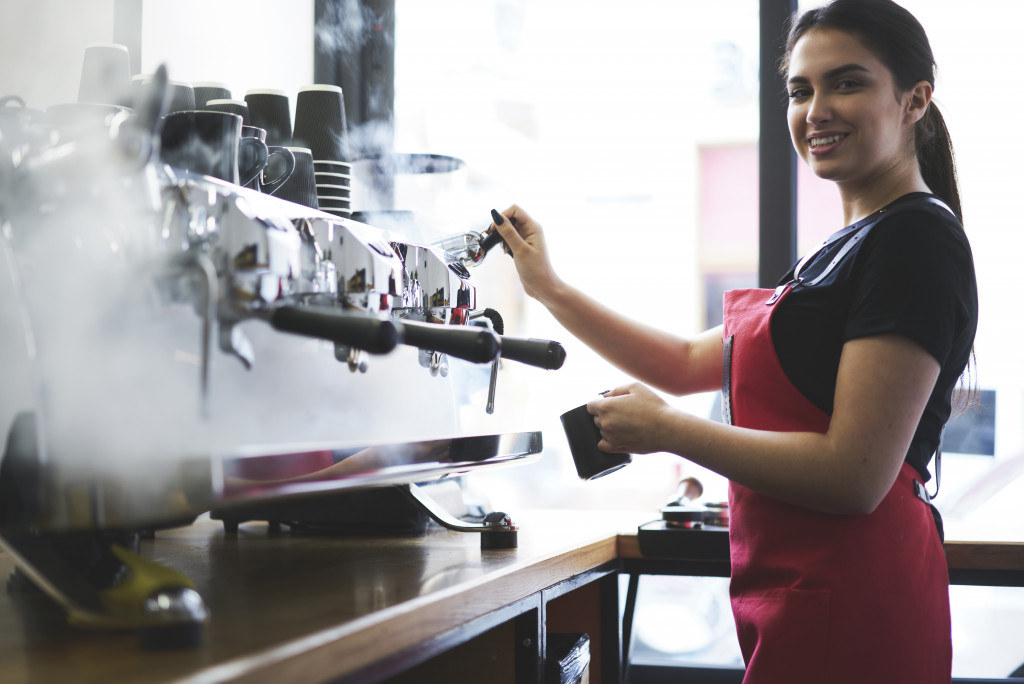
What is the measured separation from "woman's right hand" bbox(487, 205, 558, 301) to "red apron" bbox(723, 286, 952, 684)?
0.40m

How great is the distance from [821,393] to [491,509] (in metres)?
0.49

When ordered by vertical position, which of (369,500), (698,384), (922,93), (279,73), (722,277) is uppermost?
(279,73)

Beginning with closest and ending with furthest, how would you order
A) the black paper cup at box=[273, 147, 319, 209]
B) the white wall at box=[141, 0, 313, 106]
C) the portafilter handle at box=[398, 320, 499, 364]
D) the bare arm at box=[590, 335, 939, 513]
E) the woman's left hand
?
the portafilter handle at box=[398, 320, 499, 364]
the bare arm at box=[590, 335, 939, 513]
the woman's left hand
the black paper cup at box=[273, 147, 319, 209]
the white wall at box=[141, 0, 313, 106]

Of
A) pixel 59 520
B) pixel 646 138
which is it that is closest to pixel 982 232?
pixel 646 138

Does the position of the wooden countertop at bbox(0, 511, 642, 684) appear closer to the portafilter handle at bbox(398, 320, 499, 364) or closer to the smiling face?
the portafilter handle at bbox(398, 320, 499, 364)

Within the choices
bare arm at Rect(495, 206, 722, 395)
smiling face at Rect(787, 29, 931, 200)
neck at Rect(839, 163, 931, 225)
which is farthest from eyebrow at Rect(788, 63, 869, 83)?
bare arm at Rect(495, 206, 722, 395)

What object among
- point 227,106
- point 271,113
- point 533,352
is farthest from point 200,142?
point 271,113

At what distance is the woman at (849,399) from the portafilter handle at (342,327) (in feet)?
1.46

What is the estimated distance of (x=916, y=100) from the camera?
1086mm

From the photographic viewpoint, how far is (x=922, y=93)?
1083 mm

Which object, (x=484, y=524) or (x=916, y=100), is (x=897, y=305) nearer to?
(x=916, y=100)

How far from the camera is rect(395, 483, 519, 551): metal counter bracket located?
1027 mm

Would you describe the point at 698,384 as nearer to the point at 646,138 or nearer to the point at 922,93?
the point at 922,93

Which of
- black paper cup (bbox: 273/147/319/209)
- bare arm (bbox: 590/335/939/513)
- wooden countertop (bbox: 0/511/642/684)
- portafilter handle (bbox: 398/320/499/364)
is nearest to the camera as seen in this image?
wooden countertop (bbox: 0/511/642/684)
